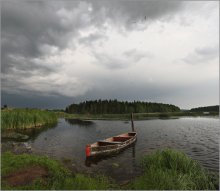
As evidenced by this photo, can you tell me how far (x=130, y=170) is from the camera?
16.6 m

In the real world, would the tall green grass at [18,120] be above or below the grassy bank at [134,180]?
above

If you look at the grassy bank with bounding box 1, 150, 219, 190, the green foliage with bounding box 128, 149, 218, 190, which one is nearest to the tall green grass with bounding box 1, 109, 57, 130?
the grassy bank with bounding box 1, 150, 219, 190

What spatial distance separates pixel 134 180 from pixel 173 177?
8.93 feet

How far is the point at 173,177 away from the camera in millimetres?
11820

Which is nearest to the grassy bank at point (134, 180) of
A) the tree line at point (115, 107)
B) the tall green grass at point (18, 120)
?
the tall green grass at point (18, 120)

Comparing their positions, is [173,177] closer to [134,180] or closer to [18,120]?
[134,180]

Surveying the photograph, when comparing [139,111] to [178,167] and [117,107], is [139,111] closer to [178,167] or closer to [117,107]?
[117,107]

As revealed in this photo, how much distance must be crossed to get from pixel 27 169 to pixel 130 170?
→ 847 centimetres

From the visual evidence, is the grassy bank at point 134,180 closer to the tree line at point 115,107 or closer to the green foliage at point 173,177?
the green foliage at point 173,177

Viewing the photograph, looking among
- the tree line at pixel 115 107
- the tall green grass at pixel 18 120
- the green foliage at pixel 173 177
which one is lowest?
the green foliage at pixel 173 177

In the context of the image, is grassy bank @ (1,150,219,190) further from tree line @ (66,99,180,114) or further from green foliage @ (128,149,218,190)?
tree line @ (66,99,180,114)

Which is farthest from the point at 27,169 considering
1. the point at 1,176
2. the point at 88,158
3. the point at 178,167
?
the point at 178,167

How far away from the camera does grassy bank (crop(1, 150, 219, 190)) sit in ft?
35.0

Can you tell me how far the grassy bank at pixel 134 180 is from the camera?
420 inches
